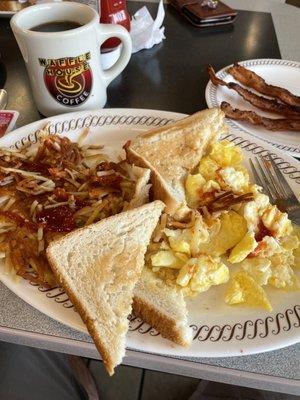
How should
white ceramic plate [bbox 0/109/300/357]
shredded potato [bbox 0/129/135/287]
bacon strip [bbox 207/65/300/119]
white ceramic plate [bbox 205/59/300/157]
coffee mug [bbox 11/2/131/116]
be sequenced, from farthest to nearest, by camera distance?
1. bacon strip [bbox 207/65/300/119]
2. white ceramic plate [bbox 205/59/300/157]
3. coffee mug [bbox 11/2/131/116]
4. shredded potato [bbox 0/129/135/287]
5. white ceramic plate [bbox 0/109/300/357]

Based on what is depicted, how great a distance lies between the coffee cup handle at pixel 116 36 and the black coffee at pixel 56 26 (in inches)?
2.8

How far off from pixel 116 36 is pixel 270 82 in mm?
630

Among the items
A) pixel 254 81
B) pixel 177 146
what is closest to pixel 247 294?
pixel 177 146

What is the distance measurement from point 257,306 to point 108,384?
3.19 ft

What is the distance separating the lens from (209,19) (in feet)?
6.23

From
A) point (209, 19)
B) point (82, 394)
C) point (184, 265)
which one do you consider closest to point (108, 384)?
point (82, 394)

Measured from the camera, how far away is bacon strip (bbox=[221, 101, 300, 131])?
4.20 feet

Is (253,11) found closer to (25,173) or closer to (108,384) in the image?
(25,173)

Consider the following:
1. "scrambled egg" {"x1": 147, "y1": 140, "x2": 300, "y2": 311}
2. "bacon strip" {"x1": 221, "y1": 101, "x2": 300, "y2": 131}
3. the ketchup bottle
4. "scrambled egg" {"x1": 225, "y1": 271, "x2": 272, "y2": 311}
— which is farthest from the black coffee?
"scrambled egg" {"x1": 225, "y1": 271, "x2": 272, "y2": 311}

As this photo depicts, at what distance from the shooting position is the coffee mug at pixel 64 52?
45.4 inches

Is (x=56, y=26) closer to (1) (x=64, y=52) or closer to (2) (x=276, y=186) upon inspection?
(1) (x=64, y=52)

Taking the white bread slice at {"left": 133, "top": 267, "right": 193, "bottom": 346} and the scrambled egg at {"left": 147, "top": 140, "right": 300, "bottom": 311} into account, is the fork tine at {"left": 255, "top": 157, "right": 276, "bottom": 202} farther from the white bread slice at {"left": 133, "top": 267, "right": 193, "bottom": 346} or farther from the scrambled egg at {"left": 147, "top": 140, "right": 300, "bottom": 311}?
the white bread slice at {"left": 133, "top": 267, "right": 193, "bottom": 346}

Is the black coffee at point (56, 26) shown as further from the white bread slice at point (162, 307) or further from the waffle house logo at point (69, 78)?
the white bread slice at point (162, 307)

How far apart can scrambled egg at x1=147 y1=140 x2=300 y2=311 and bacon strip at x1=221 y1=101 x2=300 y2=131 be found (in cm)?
34
